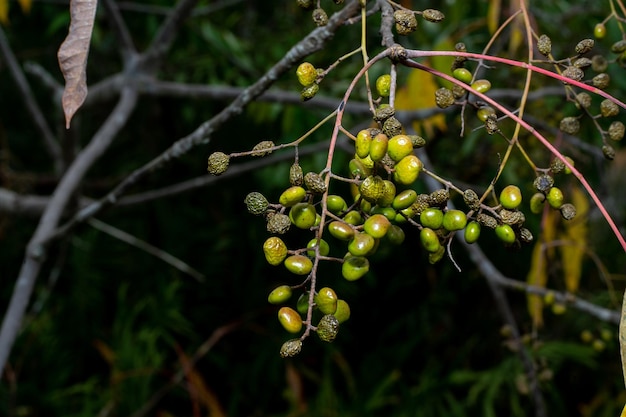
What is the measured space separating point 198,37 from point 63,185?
1083 mm

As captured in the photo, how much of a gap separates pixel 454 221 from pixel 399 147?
0.10 metres

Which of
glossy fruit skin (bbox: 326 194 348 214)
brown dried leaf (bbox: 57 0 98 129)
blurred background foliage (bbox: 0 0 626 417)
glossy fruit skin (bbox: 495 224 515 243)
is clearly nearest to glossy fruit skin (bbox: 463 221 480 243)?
glossy fruit skin (bbox: 495 224 515 243)

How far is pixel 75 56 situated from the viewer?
0.50 metres

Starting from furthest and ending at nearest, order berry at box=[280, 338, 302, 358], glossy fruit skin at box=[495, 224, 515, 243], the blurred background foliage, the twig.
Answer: the blurred background foliage → the twig → glossy fruit skin at box=[495, 224, 515, 243] → berry at box=[280, 338, 302, 358]

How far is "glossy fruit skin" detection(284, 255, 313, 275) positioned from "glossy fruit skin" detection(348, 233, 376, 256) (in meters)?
0.04

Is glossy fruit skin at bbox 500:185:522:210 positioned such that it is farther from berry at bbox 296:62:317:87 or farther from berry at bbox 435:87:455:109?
berry at bbox 296:62:317:87

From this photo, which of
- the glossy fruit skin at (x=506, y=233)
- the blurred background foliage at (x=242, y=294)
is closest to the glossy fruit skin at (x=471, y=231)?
the glossy fruit skin at (x=506, y=233)

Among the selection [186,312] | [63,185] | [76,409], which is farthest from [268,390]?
[63,185]

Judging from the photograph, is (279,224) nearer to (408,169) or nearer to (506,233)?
(408,169)

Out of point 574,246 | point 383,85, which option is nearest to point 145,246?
point 574,246

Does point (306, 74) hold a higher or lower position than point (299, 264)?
higher

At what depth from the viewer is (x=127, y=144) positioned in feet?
11.6

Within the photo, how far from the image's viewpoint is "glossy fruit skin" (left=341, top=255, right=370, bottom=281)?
534 millimetres

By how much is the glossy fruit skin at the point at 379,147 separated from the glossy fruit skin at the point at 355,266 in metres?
0.09
